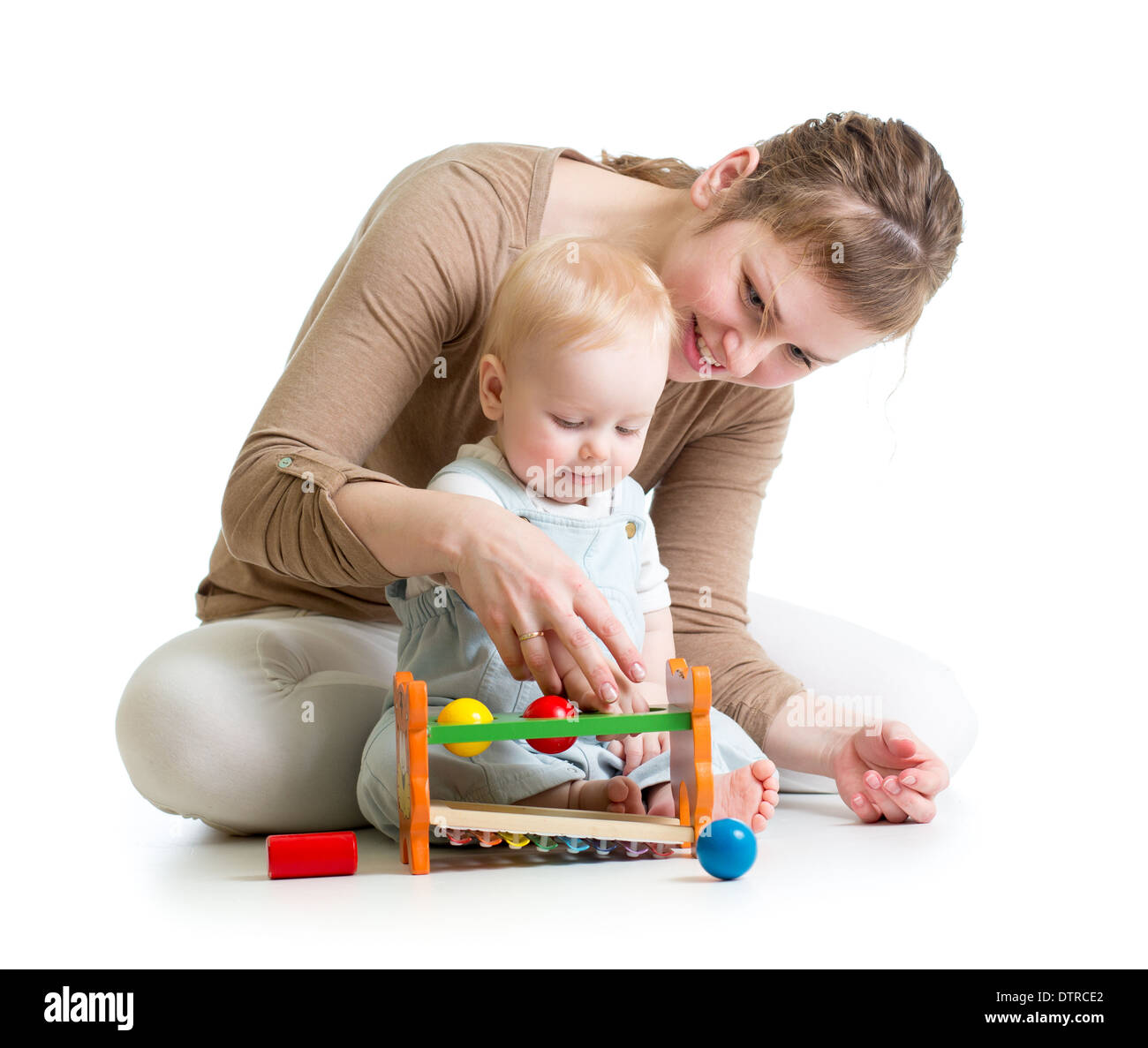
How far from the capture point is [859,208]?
1.56 meters

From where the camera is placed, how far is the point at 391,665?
182 cm

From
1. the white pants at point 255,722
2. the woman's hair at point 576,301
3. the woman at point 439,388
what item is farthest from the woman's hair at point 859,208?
the white pants at point 255,722

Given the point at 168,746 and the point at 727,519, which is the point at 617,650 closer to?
the point at 168,746

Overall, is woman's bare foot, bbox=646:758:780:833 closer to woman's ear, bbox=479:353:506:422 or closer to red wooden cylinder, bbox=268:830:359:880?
red wooden cylinder, bbox=268:830:359:880

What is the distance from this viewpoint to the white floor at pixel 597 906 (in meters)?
0.98

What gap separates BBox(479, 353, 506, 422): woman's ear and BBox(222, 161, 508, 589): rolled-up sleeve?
99 millimetres

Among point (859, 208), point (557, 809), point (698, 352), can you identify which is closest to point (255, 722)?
point (557, 809)

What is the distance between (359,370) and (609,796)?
1.94 ft

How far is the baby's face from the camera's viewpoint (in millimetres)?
1427

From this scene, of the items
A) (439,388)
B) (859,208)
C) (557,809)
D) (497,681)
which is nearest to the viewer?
(557,809)

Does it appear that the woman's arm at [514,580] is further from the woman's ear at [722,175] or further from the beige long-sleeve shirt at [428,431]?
the woman's ear at [722,175]

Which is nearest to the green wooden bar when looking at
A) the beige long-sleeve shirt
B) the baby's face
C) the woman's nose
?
the beige long-sleeve shirt

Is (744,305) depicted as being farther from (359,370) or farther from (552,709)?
(552,709)
